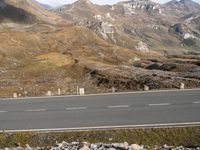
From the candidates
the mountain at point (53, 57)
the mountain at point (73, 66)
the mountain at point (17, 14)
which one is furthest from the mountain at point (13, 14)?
the mountain at point (53, 57)

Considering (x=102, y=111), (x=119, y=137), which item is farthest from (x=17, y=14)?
(x=119, y=137)

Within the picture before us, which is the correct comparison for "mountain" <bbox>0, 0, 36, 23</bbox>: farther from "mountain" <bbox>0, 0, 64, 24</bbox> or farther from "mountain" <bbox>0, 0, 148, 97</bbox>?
"mountain" <bbox>0, 0, 148, 97</bbox>

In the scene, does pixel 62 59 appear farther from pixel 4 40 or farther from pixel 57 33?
pixel 57 33

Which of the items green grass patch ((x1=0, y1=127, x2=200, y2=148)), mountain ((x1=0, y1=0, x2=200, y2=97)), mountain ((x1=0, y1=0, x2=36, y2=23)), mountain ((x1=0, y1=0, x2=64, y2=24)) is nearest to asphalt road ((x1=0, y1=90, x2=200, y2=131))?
green grass patch ((x1=0, y1=127, x2=200, y2=148))

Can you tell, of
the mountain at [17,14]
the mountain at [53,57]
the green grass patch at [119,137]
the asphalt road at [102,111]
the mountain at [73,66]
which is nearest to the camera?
the green grass patch at [119,137]

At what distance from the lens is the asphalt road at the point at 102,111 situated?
52.6ft

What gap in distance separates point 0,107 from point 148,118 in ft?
29.5

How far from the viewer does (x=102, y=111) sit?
18328 millimetres

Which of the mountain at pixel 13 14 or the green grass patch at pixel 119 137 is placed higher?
the mountain at pixel 13 14

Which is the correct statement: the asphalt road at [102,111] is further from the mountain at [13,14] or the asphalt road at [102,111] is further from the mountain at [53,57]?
the mountain at [13,14]

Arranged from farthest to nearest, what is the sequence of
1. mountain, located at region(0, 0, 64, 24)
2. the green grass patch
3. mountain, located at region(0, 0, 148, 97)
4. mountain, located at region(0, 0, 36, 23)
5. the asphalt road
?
mountain, located at region(0, 0, 36, 23)
mountain, located at region(0, 0, 64, 24)
mountain, located at region(0, 0, 148, 97)
the asphalt road
the green grass patch

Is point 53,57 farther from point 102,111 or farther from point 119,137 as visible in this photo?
point 119,137

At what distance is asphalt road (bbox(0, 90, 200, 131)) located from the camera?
1603 cm

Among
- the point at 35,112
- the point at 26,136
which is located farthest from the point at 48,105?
the point at 26,136
